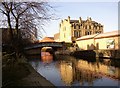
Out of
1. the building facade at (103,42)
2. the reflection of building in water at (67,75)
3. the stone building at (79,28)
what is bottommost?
the reflection of building in water at (67,75)

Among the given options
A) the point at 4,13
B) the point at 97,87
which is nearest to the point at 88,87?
the point at 97,87

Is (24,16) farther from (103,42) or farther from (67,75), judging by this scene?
(103,42)

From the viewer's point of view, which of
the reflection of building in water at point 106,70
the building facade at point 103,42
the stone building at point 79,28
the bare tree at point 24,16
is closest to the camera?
the bare tree at point 24,16

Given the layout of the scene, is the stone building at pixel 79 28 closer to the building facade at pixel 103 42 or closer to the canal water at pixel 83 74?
the building facade at pixel 103 42

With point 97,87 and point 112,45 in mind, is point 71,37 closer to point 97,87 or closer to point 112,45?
point 112,45

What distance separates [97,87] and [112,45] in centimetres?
2642


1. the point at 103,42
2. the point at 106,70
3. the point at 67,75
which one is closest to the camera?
the point at 67,75

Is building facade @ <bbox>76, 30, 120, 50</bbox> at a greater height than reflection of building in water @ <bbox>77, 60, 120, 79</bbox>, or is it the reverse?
building facade @ <bbox>76, 30, 120, 50</bbox>

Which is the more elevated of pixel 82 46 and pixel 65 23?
pixel 65 23

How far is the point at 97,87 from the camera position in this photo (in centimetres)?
1532

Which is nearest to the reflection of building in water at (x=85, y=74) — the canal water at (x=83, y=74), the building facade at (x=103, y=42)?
the canal water at (x=83, y=74)

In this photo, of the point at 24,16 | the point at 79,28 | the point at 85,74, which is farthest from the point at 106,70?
the point at 79,28

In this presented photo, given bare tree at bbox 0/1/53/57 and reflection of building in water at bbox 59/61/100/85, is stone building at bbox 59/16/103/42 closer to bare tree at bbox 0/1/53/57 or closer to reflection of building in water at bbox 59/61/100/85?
reflection of building in water at bbox 59/61/100/85

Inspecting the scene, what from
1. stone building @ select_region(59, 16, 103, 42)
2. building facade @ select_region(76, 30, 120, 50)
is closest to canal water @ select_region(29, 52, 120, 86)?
building facade @ select_region(76, 30, 120, 50)
